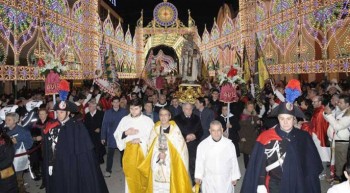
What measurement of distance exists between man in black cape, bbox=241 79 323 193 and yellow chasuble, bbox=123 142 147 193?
2.61 meters

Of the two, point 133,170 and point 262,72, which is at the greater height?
point 262,72

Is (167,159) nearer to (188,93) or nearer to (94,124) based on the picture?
(94,124)

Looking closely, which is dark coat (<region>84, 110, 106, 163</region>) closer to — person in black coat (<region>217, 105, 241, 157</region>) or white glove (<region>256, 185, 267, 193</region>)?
person in black coat (<region>217, 105, 241, 157</region>)

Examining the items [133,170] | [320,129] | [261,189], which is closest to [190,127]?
[133,170]

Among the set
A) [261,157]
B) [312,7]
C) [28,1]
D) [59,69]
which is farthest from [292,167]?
[312,7]

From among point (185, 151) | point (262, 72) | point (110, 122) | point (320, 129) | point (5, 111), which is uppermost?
point (262, 72)

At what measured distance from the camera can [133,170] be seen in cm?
647

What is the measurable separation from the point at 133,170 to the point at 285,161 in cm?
318

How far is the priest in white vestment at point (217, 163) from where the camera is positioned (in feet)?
17.5

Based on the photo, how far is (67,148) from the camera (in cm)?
559

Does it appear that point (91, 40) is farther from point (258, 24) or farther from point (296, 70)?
point (296, 70)

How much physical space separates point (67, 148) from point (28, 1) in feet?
26.1

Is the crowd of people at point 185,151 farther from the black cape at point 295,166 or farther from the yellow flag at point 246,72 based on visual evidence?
the yellow flag at point 246,72

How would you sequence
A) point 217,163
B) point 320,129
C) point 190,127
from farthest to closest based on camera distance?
1. point 320,129
2. point 190,127
3. point 217,163
